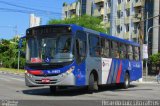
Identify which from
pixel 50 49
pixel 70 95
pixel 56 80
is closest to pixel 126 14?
pixel 70 95

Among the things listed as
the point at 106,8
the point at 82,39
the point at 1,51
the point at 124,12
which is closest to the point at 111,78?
the point at 82,39

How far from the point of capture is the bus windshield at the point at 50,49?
20891mm

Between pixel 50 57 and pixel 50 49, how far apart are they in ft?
1.18

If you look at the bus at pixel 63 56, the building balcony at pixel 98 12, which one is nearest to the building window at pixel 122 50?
the bus at pixel 63 56

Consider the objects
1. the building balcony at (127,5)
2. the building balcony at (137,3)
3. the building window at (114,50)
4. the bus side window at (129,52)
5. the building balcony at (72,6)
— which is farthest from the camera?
the building balcony at (72,6)

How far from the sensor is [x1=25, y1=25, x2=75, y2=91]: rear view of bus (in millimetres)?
20891

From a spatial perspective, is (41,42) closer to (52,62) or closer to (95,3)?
(52,62)

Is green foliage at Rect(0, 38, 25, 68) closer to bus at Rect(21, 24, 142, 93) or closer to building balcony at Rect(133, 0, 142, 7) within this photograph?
building balcony at Rect(133, 0, 142, 7)

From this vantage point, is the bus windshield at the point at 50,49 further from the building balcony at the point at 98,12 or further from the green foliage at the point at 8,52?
the building balcony at the point at 98,12

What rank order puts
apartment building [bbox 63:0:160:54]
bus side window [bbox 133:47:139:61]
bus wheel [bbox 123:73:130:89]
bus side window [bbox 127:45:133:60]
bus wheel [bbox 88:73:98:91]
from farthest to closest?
apartment building [bbox 63:0:160:54], bus side window [bbox 133:47:139:61], bus side window [bbox 127:45:133:60], bus wheel [bbox 123:73:130:89], bus wheel [bbox 88:73:98:91]

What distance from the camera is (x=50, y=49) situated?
21.0 meters

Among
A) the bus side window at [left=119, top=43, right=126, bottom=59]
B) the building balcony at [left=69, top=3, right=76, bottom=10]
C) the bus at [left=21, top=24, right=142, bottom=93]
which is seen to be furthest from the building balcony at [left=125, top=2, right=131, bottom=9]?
the bus at [left=21, top=24, right=142, bottom=93]

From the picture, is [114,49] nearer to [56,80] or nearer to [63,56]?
[63,56]

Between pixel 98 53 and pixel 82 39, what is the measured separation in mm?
2015
